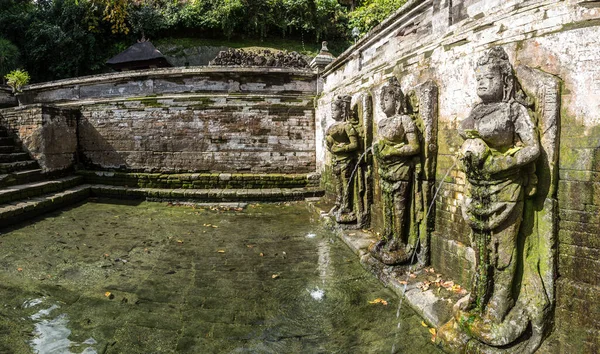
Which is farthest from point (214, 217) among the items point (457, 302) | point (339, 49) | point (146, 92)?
point (339, 49)

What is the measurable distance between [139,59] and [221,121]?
12.3 meters

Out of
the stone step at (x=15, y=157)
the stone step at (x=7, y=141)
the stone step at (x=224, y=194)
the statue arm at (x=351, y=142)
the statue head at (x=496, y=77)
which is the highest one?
the statue head at (x=496, y=77)

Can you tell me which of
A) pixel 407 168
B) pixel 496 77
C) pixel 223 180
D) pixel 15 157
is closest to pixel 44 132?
pixel 15 157

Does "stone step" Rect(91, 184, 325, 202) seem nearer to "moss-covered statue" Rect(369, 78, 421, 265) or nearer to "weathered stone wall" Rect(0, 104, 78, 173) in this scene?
"weathered stone wall" Rect(0, 104, 78, 173)

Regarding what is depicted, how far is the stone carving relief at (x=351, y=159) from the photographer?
620 centimetres

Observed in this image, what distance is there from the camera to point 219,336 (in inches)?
130

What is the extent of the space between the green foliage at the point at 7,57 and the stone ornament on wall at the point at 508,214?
23.5 m

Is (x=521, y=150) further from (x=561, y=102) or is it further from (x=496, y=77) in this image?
(x=496, y=77)

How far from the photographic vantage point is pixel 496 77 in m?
2.98

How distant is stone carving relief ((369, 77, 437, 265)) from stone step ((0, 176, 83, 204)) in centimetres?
785

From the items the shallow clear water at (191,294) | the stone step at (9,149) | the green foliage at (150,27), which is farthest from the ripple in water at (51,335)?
the green foliage at (150,27)

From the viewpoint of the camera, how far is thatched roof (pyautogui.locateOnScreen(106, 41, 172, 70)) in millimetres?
19333

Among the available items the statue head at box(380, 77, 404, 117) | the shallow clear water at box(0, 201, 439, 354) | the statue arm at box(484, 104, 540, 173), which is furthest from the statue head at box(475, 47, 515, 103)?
the shallow clear water at box(0, 201, 439, 354)

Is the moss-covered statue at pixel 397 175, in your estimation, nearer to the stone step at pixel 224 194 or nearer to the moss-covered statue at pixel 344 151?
the moss-covered statue at pixel 344 151
